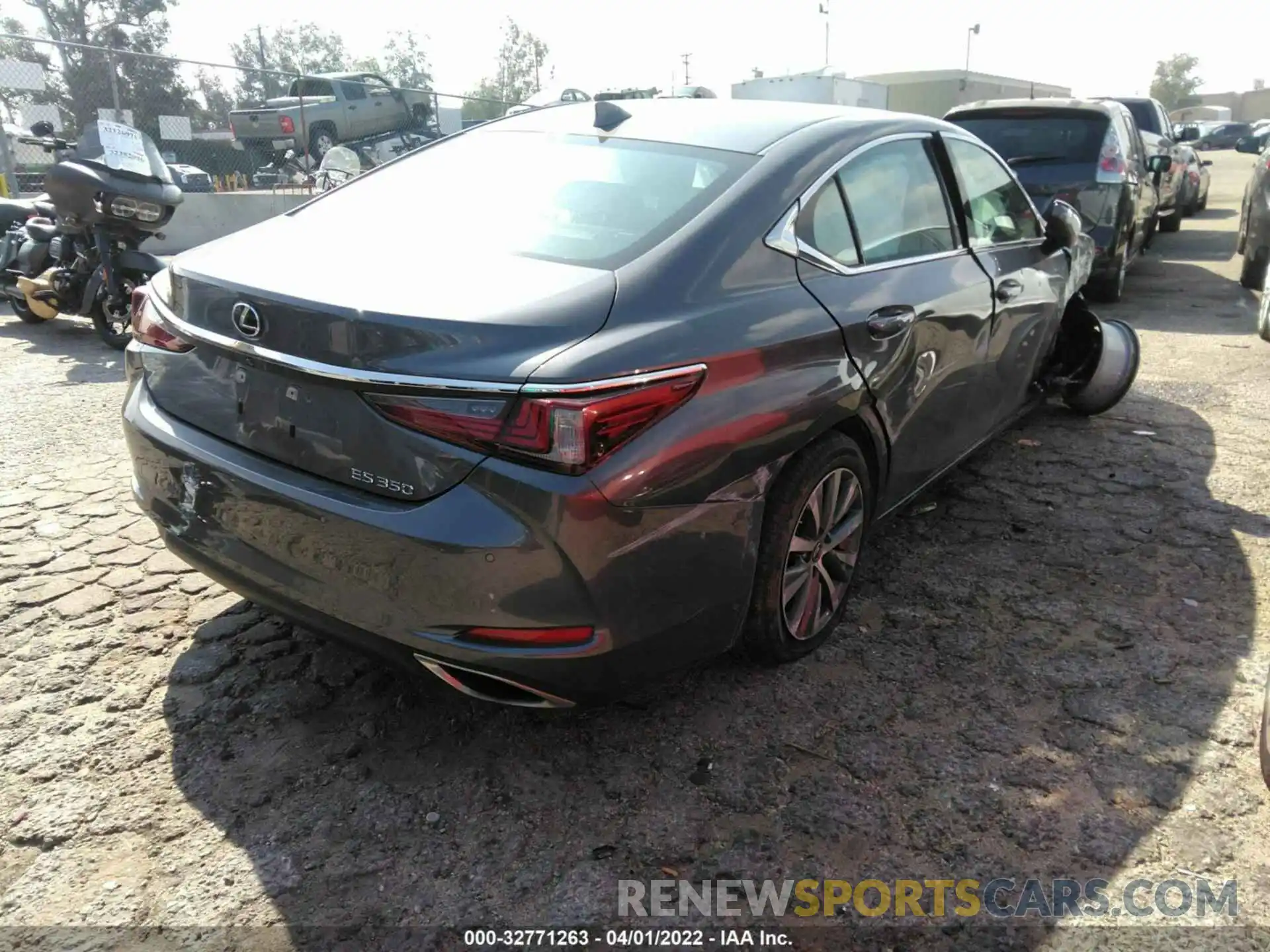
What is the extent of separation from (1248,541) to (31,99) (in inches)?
540

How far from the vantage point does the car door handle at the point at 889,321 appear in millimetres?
2867

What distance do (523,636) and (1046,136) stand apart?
765 cm

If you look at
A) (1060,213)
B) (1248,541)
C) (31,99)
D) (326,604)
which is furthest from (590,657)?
(31,99)

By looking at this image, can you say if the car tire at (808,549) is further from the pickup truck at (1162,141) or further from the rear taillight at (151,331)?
the pickup truck at (1162,141)

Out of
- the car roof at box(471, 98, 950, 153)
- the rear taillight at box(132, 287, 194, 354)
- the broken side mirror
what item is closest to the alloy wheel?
the car roof at box(471, 98, 950, 153)

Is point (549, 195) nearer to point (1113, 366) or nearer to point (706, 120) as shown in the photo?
point (706, 120)

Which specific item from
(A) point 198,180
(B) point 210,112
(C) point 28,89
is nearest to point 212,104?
(B) point 210,112

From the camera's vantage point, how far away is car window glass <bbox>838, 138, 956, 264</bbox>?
9.96 feet

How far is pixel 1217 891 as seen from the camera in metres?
2.18

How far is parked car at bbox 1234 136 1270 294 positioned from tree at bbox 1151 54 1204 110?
87.5 meters

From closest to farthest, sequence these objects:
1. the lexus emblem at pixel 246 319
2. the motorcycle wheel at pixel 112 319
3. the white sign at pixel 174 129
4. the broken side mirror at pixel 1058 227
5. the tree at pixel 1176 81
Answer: the lexus emblem at pixel 246 319 → the broken side mirror at pixel 1058 227 → the motorcycle wheel at pixel 112 319 → the white sign at pixel 174 129 → the tree at pixel 1176 81

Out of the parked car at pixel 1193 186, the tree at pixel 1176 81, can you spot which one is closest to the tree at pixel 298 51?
the parked car at pixel 1193 186

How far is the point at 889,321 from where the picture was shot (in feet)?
9.65

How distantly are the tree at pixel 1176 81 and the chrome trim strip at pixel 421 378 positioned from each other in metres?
96.9
